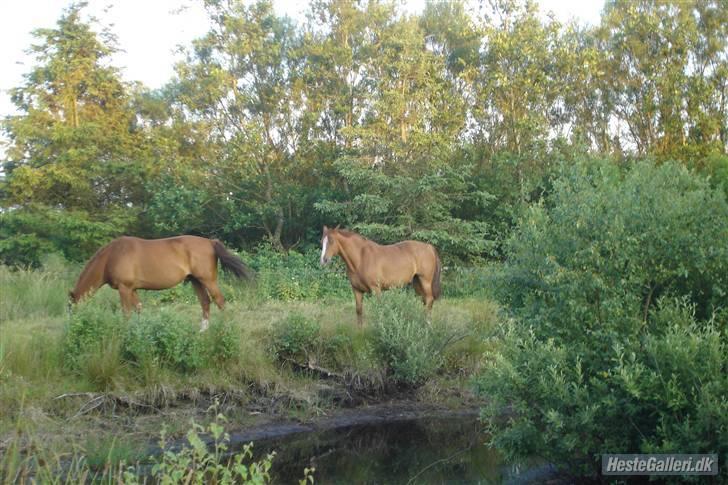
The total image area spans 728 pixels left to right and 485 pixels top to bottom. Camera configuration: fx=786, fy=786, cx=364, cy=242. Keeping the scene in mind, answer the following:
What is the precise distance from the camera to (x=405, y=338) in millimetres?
10547

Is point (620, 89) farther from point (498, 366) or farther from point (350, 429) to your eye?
point (498, 366)

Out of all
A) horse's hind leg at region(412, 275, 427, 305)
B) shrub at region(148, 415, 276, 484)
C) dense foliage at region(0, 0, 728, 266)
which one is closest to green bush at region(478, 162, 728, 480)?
shrub at region(148, 415, 276, 484)

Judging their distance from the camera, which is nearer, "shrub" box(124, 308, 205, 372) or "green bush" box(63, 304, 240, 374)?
"green bush" box(63, 304, 240, 374)

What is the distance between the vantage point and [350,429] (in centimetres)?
1002

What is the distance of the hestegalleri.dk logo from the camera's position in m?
5.59

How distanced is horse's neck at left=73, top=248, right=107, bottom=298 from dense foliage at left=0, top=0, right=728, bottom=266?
22.7ft

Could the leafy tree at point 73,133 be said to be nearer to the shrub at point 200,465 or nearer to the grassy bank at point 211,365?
the grassy bank at point 211,365

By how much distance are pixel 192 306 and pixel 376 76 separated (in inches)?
370

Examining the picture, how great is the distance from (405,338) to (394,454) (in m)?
1.84

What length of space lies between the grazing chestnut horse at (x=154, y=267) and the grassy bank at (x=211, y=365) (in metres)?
0.63

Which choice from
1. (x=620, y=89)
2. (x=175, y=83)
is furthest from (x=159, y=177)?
(x=620, y=89)

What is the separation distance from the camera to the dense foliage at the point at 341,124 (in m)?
19.2

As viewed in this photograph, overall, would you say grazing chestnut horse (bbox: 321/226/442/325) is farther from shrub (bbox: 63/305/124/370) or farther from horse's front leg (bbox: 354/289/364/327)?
shrub (bbox: 63/305/124/370)

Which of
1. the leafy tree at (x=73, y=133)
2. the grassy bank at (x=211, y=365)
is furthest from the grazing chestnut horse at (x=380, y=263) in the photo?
the leafy tree at (x=73, y=133)
